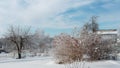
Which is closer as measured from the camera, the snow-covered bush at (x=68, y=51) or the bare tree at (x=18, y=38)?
the snow-covered bush at (x=68, y=51)

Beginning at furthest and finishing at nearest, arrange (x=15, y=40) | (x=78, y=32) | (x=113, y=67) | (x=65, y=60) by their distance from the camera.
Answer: (x=15, y=40) → (x=78, y=32) → (x=65, y=60) → (x=113, y=67)

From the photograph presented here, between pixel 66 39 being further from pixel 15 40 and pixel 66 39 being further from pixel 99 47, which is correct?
pixel 15 40

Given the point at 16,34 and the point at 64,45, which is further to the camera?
the point at 16,34

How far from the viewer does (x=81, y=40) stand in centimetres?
1571

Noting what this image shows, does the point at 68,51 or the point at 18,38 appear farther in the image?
the point at 18,38

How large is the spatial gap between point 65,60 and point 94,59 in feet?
6.84

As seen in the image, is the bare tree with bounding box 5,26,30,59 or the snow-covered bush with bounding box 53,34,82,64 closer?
the snow-covered bush with bounding box 53,34,82,64

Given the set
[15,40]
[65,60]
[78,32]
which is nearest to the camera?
[65,60]

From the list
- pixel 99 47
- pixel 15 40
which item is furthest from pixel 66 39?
pixel 15 40

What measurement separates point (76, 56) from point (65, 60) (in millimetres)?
828

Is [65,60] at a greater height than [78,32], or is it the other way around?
[78,32]

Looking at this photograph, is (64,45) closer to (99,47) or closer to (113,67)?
(99,47)

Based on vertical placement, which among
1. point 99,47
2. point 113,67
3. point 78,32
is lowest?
point 113,67

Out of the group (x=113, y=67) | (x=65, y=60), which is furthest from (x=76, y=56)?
(x=113, y=67)
